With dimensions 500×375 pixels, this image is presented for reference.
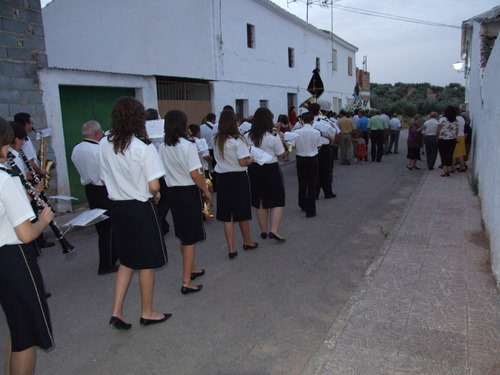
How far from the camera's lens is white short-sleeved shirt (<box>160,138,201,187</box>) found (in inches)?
162

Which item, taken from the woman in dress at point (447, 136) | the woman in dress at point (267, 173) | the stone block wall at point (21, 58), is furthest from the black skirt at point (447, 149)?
the stone block wall at point (21, 58)

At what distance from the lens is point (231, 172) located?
5211 mm

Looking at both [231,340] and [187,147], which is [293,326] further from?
[187,147]

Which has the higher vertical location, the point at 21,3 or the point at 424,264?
the point at 21,3

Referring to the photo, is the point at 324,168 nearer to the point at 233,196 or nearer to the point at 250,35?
the point at 233,196

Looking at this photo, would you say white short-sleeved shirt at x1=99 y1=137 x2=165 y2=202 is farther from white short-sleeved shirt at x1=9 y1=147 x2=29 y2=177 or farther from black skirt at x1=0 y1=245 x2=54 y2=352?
white short-sleeved shirt at x1=9 y1=147 x2=29 y2=177

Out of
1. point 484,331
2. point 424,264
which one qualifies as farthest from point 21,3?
point 484,331

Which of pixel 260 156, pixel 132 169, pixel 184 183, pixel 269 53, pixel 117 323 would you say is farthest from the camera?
pixel 269 53

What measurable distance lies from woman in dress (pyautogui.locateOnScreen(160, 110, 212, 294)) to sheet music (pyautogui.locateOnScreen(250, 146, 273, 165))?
1.33 meters

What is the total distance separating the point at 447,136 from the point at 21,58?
974cm

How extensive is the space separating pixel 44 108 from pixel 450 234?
24.5ft

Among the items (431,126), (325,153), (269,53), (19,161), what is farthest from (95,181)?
(269,53)

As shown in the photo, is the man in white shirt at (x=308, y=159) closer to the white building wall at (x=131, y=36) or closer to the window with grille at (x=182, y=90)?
the window with grille at (x=182, y=90)

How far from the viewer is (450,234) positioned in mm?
5992
